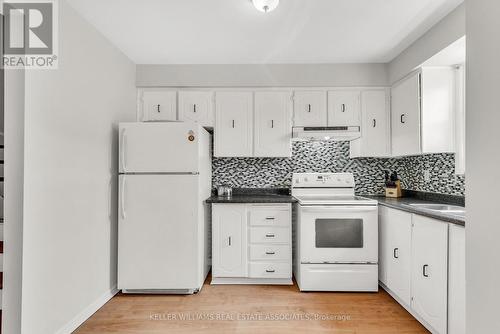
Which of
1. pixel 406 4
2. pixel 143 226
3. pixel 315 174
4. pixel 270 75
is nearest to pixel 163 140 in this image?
pixel 143 226

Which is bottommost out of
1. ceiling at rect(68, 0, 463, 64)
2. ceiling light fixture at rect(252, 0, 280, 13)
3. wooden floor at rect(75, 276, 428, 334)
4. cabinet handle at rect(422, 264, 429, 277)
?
wooden floor at rect(75, 276, 428, 334)

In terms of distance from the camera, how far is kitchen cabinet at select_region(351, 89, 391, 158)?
3.35m

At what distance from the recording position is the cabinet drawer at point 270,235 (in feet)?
9.96

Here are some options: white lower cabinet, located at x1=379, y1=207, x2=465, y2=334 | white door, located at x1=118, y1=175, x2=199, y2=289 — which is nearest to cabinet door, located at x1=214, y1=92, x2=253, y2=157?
white door, located at x1=118, y1=175, x2=199, y2=289

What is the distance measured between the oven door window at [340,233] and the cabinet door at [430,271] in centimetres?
60

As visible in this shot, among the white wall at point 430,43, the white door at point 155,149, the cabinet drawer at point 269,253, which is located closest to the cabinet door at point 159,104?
the white door at point 155,149

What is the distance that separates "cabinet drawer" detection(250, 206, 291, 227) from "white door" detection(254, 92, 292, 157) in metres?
0.66

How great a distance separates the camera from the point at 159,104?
11.1ft

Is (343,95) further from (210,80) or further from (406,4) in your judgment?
(210,80)

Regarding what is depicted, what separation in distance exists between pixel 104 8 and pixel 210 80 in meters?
1.33

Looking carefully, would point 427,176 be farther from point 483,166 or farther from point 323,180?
point 483,166

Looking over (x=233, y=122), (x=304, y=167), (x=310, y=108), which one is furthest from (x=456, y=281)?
(x=233, y=122)

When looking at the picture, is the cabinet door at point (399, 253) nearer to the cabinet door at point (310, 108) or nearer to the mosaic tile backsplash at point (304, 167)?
the mosaic tile backsplash at point (304, 167)

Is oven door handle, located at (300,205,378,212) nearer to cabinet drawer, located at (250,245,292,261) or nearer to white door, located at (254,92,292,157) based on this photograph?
cabinet drawer, located at (250,245,292,261)
